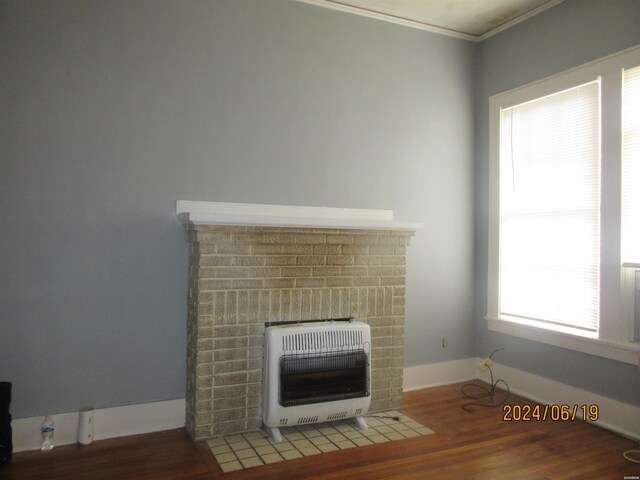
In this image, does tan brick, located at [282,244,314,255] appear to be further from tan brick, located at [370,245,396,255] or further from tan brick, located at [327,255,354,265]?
tan brick, located at [370,245,396,255]

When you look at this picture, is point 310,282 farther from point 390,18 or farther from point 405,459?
point 390,18

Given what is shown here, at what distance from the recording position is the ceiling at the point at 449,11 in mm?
3352

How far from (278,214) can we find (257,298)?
60cm

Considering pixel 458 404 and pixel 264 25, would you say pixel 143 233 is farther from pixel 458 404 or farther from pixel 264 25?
pixel 458 404

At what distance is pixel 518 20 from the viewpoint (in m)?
3.59

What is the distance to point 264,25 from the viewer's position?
314cm

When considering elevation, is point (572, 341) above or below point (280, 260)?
below

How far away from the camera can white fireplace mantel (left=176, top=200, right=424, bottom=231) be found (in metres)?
2.66

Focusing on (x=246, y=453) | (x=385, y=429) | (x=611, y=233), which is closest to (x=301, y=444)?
(x=246, y=453)

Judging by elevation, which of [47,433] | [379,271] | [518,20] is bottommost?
[47,433]

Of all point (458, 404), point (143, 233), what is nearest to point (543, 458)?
point (458, 404)

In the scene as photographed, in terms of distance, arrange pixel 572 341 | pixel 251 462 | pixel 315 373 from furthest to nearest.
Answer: pixel 572 341 → pixel 315 373 → pixel 251 462

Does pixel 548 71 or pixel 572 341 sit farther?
pixel 548 71

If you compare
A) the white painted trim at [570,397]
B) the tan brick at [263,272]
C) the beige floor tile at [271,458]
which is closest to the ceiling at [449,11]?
the tan brick at [263,272]
